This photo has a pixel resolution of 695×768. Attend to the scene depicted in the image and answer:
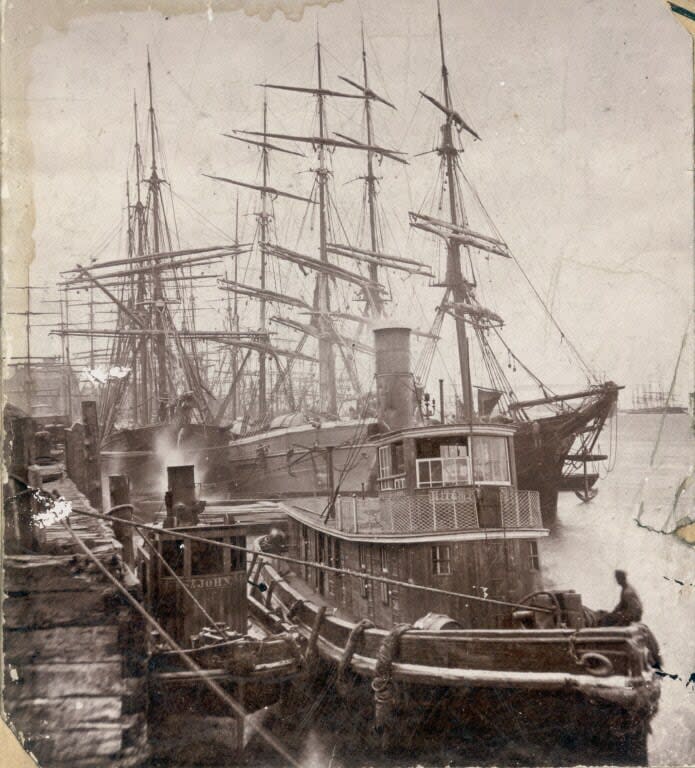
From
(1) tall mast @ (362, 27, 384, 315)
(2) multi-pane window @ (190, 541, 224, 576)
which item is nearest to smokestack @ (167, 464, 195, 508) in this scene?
(2) multi-pane window @ (190, 541, 224, 576)

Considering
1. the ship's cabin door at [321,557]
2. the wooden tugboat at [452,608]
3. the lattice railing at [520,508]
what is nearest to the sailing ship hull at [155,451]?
the wooden tugboat at [452,608]

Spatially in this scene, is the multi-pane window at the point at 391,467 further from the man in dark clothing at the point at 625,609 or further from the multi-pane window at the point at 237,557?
the man in dark clothing at the point at 625,609

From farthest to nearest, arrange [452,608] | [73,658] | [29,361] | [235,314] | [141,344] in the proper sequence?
1. [235,314]
2. [141,344]
3. [452,608]
4. [29,361]
5. [73,658]

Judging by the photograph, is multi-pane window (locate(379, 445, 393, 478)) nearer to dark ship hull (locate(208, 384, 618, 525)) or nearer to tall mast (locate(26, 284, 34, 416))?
Result: dark ship hull (locate(208, 384, 618, 525))

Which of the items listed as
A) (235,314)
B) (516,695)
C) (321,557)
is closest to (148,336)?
(235,314)

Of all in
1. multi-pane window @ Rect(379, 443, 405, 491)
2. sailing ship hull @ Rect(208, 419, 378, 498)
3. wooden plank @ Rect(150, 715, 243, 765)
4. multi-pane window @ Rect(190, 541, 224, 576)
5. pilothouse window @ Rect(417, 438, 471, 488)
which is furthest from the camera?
multi-pane window @ Rect(379, 443, 405, 491)

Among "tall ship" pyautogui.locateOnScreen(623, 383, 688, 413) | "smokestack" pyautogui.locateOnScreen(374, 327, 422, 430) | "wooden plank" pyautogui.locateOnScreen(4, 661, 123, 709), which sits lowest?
"wooden plank" pyautogui.locateOnScreen(4, 661, 123, 709)

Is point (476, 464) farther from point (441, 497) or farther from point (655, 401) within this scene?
point (655, 401)
